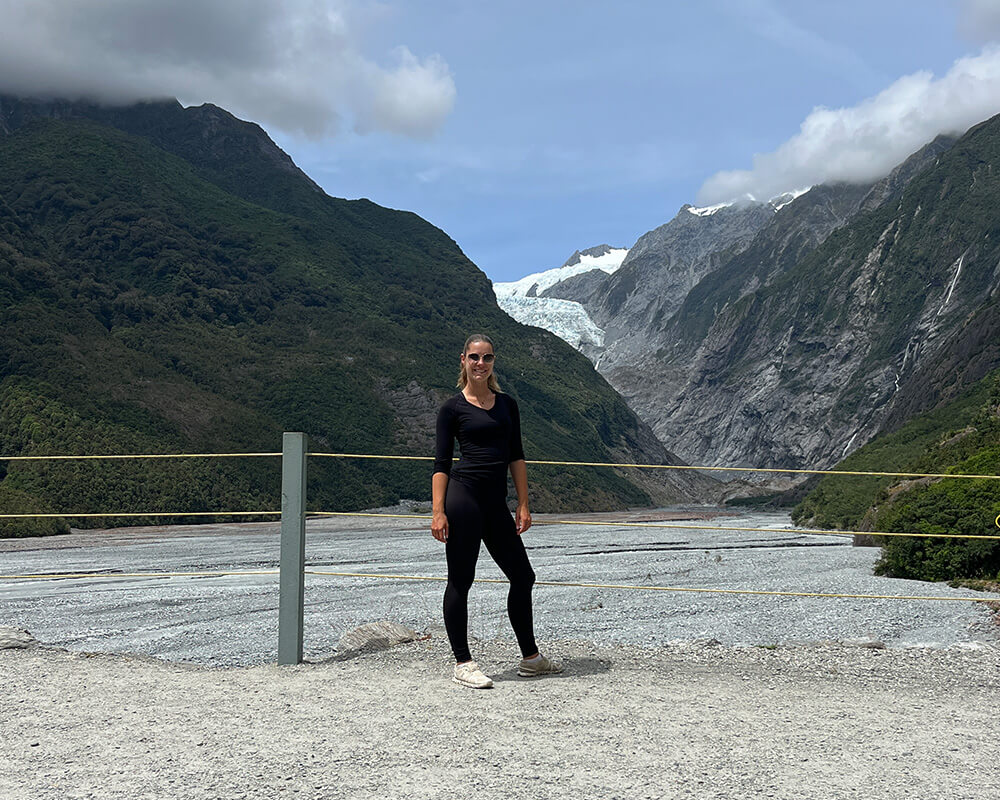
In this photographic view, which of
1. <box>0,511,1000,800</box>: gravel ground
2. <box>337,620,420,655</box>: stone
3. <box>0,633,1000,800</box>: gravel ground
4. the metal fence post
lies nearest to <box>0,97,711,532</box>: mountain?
<box>337,620,420,655</box>: stone

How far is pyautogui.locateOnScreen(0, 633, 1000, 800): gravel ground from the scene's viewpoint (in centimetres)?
382

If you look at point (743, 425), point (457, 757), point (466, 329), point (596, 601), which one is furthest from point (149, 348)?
point (743, 425)

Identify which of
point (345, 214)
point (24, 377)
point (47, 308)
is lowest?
point (24, 377)

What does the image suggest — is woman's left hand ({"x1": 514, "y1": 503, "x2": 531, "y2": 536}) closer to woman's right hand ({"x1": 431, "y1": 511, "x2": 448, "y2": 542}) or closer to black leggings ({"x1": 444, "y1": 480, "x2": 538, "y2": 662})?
black leggings ({"x1": 444, "y1": 480, "x2": 538, "y2": 662})

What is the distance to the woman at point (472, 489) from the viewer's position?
566 cm

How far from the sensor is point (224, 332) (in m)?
107

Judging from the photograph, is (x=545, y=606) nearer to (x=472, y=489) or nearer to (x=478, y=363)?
(x=472, y=489)

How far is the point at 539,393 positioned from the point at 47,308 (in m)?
74.4

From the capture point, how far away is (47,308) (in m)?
85.1

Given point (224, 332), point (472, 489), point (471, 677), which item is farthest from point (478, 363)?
point (224, 332)

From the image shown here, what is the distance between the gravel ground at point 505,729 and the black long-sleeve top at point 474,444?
1.35 m

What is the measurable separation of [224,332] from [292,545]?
347 feet

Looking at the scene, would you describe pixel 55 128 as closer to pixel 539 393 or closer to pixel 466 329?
pixel 466 329

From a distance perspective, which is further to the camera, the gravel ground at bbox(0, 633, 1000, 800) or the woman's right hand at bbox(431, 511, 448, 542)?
the woman's right hand at bbox(431, 511, 448, 542)
